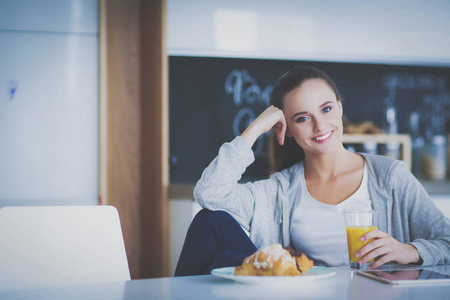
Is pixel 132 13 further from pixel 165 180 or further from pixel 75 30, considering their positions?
pixel 165 180

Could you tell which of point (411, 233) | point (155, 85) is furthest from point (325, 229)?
point (155, 85)

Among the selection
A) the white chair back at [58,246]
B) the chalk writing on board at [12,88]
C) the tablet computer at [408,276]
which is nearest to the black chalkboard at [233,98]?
the chalk writing on board at [12,88]

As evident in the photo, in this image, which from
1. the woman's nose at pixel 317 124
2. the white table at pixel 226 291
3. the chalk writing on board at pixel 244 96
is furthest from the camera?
the chalk writing on board at pixel 244 96

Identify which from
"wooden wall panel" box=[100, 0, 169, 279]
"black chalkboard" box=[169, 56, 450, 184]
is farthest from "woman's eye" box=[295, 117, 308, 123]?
"black chalkboard" box=[169, 56, 450, 184]

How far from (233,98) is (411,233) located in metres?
2.10

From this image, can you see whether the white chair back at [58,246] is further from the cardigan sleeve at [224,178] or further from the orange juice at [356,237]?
the orange juice at [356,237]

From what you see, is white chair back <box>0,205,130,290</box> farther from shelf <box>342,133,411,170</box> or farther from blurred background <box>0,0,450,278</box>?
shelf <box>342,133,411,170</box>

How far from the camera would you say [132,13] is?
314 centimetres

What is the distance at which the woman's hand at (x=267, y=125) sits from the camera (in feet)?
5.45

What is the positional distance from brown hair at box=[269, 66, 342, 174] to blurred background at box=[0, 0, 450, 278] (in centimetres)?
87

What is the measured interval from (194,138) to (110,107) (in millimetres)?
568

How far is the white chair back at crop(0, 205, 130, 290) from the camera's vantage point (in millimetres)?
1205

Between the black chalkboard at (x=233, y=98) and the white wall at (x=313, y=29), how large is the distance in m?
0.31

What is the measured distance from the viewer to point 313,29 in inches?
126
